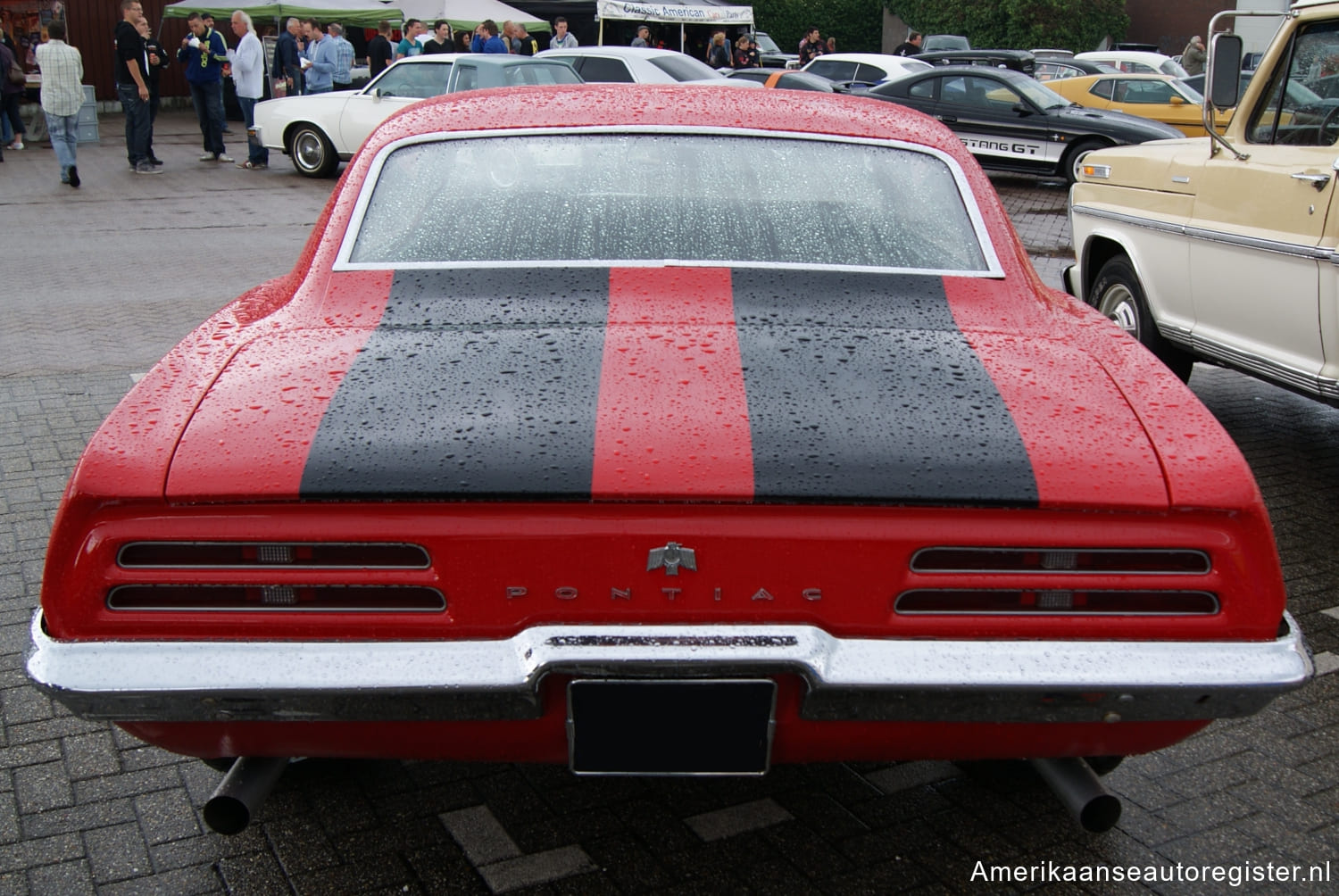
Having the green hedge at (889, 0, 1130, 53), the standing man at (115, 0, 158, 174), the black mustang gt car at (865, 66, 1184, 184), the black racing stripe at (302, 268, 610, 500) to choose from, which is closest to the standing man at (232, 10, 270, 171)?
the standing man at (115, 0, 158, 174)

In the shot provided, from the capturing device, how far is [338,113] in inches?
600

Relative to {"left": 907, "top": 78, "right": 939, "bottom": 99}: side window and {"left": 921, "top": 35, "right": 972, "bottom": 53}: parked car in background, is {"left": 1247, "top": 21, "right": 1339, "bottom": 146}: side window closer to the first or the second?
{"left": 907, "top": 78, "right": 939, "bottom": 99}: side window

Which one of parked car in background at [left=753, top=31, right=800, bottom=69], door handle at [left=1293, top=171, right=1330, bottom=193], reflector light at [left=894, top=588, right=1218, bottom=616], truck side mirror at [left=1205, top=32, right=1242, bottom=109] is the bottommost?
parked car in background at [left=753, top=31, right=800, bottom=69]

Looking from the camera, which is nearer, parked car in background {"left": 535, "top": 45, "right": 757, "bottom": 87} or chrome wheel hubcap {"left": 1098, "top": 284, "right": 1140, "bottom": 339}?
chrome wheel hubcap {"left": 1098, "top": 284, "right": 1140, "bottom": 339}

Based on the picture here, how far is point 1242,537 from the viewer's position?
2205 millimetres

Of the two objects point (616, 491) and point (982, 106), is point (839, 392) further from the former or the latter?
point (982, 106)

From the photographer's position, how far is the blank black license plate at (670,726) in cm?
212

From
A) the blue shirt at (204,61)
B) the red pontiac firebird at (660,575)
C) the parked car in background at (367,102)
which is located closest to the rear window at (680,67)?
the parked car in background at (367,102)

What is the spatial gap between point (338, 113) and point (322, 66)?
10.2 ft

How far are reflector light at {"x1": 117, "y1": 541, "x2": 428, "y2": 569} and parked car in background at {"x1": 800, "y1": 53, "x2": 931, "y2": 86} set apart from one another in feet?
60.9

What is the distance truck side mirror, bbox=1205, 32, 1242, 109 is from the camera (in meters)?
5.08

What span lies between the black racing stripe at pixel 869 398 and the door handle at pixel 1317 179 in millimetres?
2479

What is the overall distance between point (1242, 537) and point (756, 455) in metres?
0.88

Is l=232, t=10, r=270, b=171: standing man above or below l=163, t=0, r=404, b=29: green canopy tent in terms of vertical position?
below
